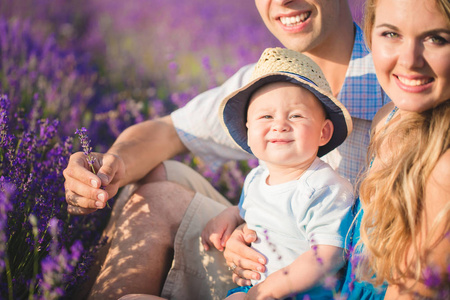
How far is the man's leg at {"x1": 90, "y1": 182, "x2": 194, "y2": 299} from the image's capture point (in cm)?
229

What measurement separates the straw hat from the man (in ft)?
1.53

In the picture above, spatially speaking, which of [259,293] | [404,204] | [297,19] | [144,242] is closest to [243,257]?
[259,293]

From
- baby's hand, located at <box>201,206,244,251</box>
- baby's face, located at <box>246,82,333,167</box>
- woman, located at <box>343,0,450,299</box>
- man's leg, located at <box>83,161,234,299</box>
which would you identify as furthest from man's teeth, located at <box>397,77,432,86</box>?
man's leg, located at <box>83,161,234,299</box>

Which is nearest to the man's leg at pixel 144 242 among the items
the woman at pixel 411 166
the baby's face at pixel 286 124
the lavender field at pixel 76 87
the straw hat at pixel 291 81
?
the lavender field at pixel 76 87

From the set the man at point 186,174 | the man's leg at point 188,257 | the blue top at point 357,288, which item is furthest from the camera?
the man's leg at point 188,257

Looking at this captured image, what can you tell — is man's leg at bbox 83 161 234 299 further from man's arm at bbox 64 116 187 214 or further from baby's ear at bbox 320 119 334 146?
baby's ear at bbox 320 119 334 146

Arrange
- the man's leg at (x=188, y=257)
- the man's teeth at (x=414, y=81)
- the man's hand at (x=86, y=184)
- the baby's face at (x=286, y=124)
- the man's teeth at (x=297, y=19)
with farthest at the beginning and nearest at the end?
the man's teeth at (x=297, y=19), the man's leg at (x=188, y=257), the man's hand at (x=86, y=184), the baby's face at (x=286, y=124), the man's teeth at (x=414, y=81)

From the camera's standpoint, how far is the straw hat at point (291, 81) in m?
2.06

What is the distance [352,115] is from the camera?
A: 261 centimetres

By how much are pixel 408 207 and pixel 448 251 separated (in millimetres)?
185

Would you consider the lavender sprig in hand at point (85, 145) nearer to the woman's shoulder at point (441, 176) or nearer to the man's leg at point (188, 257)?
the man's leg at point (188, 257)

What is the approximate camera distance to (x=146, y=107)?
4711 millimetres

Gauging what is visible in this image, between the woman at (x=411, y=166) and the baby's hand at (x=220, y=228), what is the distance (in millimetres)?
686

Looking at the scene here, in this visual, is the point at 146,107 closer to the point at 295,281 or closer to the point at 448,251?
the point at 295,281
